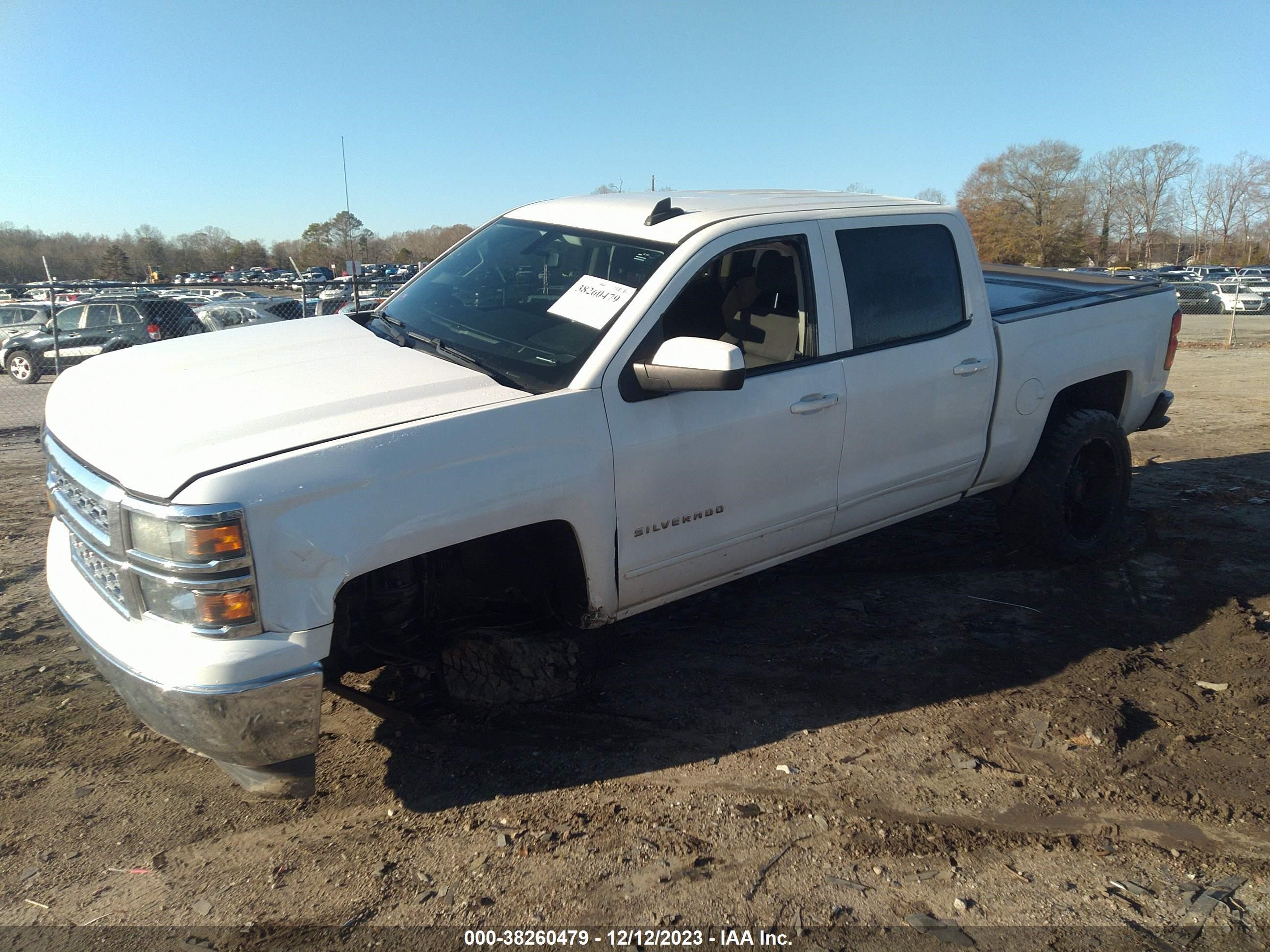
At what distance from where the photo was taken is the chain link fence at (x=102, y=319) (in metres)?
11.3

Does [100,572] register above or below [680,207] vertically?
below

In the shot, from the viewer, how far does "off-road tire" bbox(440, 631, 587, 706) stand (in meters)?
3.41

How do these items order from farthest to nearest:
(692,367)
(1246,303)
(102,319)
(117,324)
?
(1246,303) < (102,319) < (117,324) < (692,367)

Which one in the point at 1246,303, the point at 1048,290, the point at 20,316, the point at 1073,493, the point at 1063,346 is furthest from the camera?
the point at 1246,303

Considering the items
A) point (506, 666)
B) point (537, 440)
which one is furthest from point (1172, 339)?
point (506, 666)

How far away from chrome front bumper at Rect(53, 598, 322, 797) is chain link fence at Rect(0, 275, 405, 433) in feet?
26.3

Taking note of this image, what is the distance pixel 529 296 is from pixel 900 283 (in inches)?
66.9

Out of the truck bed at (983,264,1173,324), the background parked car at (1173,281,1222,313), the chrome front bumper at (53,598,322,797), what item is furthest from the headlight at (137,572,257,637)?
the background parked car at (1173,281,1222,313)

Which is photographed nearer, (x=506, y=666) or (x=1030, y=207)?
(x=506, y=666)

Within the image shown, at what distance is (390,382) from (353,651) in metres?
0.94

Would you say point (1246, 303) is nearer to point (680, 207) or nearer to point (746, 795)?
point (680, 207)

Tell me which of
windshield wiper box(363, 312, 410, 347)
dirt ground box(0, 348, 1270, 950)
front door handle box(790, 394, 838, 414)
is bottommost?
dirt ground box(0, 348, 1270, 950)

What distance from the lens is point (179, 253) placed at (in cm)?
4950

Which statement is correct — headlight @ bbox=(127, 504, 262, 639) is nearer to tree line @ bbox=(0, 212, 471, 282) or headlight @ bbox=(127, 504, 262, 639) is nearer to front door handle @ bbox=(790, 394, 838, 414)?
front door handle @ bbox=(790, 394, 838, 414)
